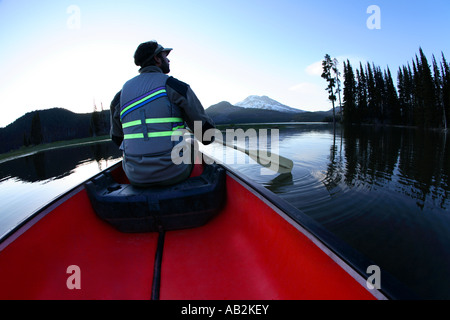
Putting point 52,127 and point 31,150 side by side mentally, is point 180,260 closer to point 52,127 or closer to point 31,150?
point 31,150

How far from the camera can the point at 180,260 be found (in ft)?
6.57

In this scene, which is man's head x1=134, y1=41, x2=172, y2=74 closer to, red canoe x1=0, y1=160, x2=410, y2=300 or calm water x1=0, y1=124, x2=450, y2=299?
red canoe x1=0, y1=160, x2=410, y2=300

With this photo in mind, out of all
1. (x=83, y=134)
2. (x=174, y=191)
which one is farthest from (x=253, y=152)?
(x=83, y=134)

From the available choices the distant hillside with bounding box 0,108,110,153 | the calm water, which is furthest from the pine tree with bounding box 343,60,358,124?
the distant hillside with bounding box 0,108,110,153

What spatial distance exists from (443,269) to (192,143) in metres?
3.62

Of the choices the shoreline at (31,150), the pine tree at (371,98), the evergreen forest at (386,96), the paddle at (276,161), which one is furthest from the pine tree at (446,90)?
the shoreline at (31,150)

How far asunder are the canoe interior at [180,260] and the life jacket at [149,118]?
35.6 inches

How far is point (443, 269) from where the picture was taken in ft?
8.80

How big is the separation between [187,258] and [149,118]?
144 centimetres

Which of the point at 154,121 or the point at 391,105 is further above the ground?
the point at 391,105

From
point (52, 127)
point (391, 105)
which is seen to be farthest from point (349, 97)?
point (52, 127)

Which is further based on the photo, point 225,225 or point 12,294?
point 225,225

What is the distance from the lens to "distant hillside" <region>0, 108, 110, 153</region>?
12756 centimetres
